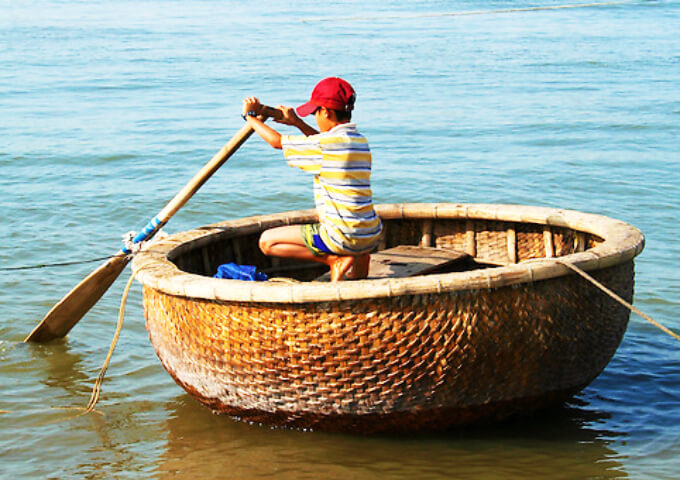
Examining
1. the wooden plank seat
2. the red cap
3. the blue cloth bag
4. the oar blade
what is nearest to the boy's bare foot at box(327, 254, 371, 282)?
the wooden plank seat

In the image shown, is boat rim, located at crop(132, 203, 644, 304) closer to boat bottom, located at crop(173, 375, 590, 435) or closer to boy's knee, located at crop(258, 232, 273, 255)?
boy's knee, located at crop(258, 232, 273, 255)

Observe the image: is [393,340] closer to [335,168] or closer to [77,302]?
[335,168]

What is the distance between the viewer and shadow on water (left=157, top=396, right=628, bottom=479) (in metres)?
3.54

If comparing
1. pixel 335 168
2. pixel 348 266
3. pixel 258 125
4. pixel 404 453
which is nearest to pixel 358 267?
pixel 348 266

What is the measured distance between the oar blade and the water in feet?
0.34

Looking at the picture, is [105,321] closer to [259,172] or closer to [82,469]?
[82,469]

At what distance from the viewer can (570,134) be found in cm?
1054

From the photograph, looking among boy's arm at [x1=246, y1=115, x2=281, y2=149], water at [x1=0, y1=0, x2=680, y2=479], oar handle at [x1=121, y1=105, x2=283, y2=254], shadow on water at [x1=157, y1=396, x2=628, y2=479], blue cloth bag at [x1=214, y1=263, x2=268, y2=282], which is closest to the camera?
shadow on water at [x1=157, y1=396, x2=628, y2=479]

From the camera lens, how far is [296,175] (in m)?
9.10

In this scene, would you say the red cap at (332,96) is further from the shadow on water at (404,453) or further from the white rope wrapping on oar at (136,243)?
the shadow on water at (404,453)

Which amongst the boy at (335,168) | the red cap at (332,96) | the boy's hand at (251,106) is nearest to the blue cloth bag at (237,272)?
the boy at (335,168)

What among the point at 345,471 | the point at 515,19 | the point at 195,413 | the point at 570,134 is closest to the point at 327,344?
the point at 345,471

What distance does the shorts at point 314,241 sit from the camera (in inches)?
158

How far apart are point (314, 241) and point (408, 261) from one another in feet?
2.67
